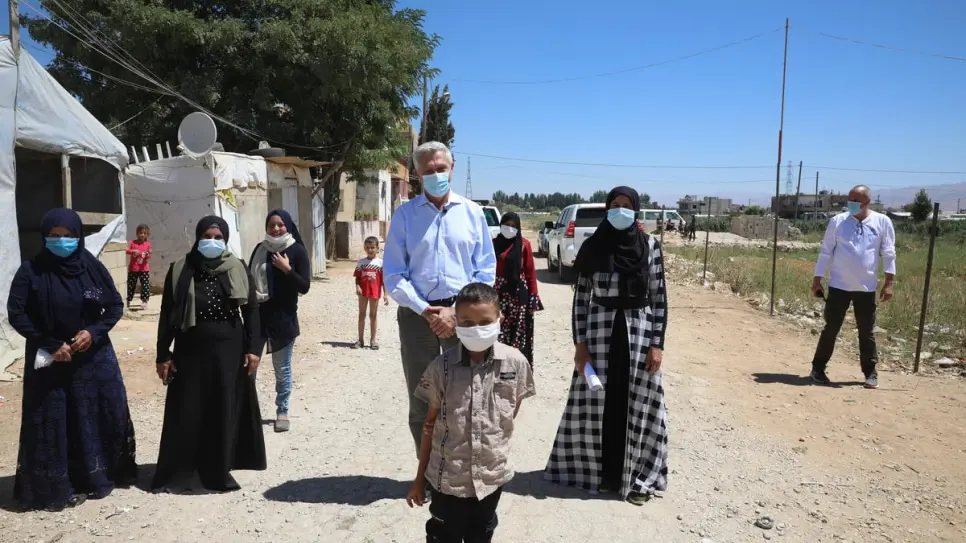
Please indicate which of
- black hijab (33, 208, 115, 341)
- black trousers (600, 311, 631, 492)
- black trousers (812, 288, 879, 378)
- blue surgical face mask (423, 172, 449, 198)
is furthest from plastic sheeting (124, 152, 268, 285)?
black trousers (812, 288, 879, 378)

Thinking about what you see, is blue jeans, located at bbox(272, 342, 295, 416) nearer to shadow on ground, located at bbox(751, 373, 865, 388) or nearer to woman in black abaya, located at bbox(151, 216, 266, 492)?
woman in black abaya, located at bbox(151, 216, 266, 492)

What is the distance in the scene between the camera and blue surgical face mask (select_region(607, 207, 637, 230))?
372 centimetres

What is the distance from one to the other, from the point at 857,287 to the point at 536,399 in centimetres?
353

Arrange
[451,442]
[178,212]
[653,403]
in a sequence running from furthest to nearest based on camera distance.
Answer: [178,212] < [653,403] < [451,442]

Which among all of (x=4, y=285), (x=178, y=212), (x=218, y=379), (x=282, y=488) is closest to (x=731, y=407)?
(x=282, y=488)

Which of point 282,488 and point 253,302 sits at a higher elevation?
point 253,302

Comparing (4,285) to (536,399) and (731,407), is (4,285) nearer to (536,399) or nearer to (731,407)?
(536,399)

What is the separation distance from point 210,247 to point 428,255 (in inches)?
55.5

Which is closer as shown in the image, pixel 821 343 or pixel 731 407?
pixel 731 407

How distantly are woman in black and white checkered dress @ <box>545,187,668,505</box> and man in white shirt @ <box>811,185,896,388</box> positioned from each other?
3.79 m

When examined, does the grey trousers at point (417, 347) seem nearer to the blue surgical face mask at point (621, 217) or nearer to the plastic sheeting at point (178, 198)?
the blue surgical face mask at point (621, 217)

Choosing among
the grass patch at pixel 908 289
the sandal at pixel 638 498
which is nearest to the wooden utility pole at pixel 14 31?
the sandal at pixel 638 498

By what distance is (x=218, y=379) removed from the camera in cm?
395

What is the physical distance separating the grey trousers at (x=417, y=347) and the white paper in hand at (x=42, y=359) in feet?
6.50
